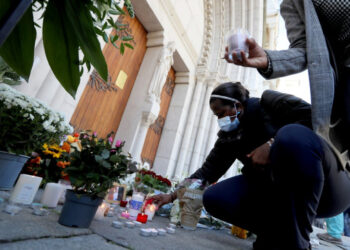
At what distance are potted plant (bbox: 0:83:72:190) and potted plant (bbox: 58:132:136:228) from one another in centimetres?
48

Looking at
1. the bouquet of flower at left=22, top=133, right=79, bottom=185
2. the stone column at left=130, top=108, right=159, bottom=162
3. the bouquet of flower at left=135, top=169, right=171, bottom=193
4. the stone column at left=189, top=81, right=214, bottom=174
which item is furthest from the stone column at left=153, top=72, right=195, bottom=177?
the bouquet of flower at left=22, top=133, right=79, bottom=185

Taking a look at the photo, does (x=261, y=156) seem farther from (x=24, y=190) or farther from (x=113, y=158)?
(x=24, y=190)

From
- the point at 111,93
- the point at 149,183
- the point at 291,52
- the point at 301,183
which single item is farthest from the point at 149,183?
the point at 111,93

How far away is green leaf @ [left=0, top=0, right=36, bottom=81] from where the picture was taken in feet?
1.14

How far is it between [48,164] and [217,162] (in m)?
1.26

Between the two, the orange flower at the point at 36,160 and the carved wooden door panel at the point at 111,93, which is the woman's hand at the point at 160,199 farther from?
the carved wooden door panel at the point at 111,93

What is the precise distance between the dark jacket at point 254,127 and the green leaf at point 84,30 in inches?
37.8

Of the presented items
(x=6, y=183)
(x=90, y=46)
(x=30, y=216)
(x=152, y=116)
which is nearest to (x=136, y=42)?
(x=152, y=116)

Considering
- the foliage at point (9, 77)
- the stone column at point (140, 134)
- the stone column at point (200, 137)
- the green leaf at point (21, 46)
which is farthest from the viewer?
the stone column at point (200, 137)

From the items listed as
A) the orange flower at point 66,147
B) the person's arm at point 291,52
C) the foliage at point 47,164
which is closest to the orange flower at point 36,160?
the foliage at point 47,164

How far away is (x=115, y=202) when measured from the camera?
1963 mm

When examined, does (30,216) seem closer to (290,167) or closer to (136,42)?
(290,167)

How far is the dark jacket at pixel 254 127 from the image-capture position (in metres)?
1.12

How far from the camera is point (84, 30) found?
379mm
